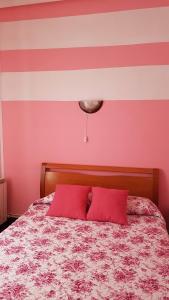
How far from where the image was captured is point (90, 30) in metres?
2.91

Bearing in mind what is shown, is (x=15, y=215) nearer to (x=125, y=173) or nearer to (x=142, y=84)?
(x=125, y=173)

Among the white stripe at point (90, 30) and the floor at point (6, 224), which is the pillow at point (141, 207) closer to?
the floor at point (6, 224)

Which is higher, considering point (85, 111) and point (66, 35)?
point (66, 35)

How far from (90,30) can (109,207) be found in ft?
6.55

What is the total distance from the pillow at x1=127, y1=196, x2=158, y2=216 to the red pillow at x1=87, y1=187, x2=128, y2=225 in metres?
0.12

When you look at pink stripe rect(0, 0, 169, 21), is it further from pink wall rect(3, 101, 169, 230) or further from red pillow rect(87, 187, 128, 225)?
red pillow rect(87, 187, 128, 225)

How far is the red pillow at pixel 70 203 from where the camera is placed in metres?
2.57

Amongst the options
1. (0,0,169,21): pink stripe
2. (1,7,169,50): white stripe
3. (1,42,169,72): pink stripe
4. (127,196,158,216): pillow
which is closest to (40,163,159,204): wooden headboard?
(127,196,158,216): pillow

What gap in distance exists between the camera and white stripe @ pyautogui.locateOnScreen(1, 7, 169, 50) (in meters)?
2.74

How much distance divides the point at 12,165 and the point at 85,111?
4.03ft

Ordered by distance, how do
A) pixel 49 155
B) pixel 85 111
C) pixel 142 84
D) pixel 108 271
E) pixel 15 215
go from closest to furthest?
pixel 108 271 → pixel 142 84 → pixel 85 111 → pixel 49 155 → pixel 15 215

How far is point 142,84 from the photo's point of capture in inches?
112

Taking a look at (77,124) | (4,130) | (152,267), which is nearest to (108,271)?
(152,267)

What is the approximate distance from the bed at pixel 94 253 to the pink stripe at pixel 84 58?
→ 1222mm
